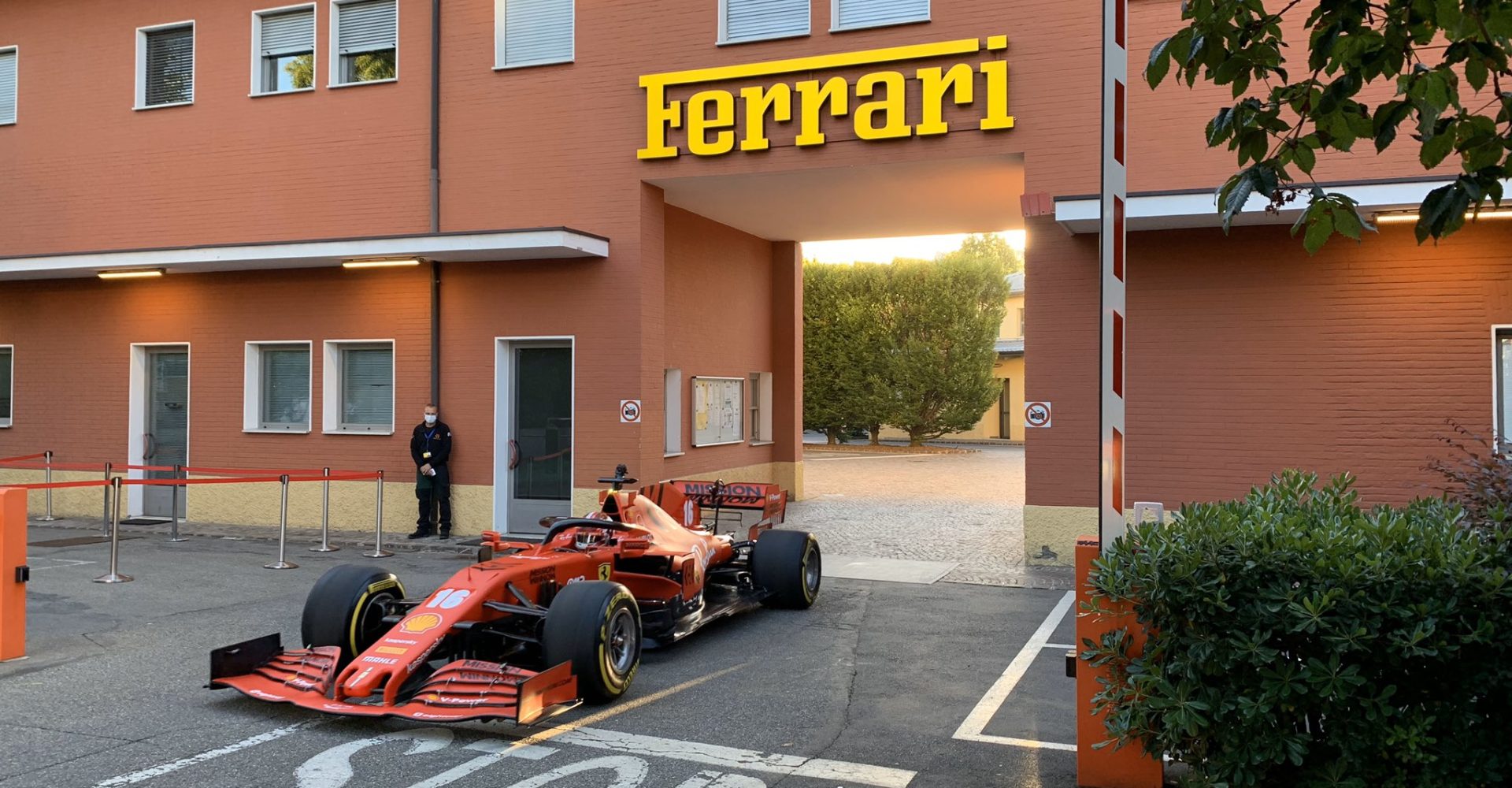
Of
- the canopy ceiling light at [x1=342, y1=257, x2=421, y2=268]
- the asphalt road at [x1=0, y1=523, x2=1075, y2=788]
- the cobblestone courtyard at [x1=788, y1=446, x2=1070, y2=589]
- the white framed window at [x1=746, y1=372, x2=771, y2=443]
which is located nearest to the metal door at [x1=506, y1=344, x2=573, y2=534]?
A: the canopy ceiling light at [x1=342, y1=257, x2=421, y2=268]

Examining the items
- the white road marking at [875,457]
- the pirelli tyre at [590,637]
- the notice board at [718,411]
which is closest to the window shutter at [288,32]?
the notice board at [718,411]

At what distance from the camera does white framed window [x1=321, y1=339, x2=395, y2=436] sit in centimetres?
1477

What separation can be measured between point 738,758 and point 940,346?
30.0m

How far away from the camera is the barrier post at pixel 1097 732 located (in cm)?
502

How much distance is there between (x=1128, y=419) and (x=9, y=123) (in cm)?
1623

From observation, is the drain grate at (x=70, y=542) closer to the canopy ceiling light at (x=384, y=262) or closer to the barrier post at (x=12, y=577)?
the canopy ceiling light at (x=384, y=262)

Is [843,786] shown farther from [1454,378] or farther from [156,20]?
[156,20]

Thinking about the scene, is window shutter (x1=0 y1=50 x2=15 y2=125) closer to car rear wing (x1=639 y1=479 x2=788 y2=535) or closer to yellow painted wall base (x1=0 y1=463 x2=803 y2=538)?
yellow painted wall base (x1=0 y1=463 x2=803 y2=538)

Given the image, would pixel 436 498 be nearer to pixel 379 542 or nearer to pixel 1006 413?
pixel 379 542

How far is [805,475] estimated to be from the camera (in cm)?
2569

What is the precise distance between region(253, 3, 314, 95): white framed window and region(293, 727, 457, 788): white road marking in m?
11.6

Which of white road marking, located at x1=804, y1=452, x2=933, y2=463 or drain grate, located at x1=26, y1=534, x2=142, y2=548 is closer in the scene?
drain grate, located at x1=26, y1=534, x2=142, y2=548

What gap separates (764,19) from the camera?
1320 centimetres

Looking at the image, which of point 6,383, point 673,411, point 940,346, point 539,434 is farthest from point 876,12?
point 940,346
